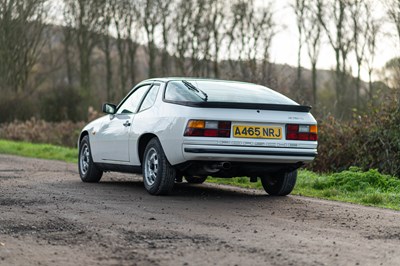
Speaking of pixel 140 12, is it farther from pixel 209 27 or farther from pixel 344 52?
pixel 344 52

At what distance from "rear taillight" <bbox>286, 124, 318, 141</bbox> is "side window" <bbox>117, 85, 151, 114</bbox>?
2472mm

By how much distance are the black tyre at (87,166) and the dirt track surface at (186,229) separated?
4.04 feet

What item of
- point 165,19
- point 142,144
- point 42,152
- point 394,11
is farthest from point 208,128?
point 165,19

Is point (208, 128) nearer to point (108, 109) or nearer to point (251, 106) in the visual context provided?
point (251, 106)

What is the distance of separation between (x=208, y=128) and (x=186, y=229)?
7.81ft

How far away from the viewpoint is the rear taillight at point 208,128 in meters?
9.03

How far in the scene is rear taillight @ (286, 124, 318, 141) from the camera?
30.8 ft

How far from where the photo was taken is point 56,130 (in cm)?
2825

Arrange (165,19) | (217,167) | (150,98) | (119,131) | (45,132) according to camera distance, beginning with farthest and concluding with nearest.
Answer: (165,19)
(45,132)
(119,131)
(150,98)
(217,167)

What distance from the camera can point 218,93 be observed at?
966 cm

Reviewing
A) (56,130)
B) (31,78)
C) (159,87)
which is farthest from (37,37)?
(159,87)

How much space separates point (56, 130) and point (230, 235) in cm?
2246

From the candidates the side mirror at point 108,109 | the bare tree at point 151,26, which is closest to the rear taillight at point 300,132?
the side mirror at point 108,109

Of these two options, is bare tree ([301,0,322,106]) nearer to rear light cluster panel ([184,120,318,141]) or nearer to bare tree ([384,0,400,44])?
bare tree ([384,0,400,44])
